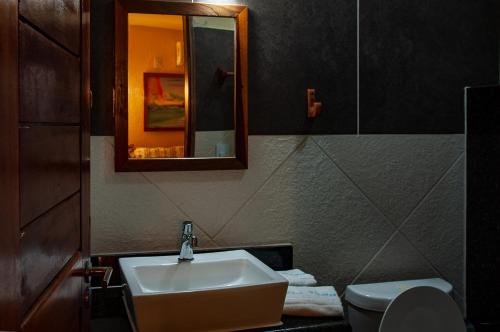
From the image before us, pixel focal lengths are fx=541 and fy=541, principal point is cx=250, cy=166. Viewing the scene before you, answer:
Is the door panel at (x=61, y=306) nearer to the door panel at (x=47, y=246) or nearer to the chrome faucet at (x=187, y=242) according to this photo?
the door panel at (x=47, y=246)

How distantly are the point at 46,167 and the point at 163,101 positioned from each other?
1226 mm

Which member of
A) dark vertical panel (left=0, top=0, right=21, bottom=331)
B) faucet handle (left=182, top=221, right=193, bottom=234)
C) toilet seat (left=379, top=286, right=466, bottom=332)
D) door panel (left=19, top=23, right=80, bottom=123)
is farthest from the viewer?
faucet handle (left=182, top=221, right=193, bottom=234)

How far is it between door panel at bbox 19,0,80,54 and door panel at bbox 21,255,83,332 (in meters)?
0.41

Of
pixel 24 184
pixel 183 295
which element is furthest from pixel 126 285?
pixel 24 184

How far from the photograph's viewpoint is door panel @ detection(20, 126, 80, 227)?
2.36ft

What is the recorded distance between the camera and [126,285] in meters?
1.74

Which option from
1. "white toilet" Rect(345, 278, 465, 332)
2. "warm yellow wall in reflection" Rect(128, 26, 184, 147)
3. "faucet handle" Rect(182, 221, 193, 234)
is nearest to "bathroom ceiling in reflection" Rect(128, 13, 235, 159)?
"warm yellow wall in reflection" Rect(128, 26, 184, 147)

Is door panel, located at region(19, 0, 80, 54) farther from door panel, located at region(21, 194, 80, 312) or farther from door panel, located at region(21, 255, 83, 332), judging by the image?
door panel, located at region(21, 255, 83, 332)

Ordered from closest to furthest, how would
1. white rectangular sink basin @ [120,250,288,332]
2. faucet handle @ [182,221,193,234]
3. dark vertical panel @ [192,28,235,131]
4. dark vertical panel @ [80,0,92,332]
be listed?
1. dark vertical panel @ [80,0,92,332]
2. white rectangular sink basin @ [120,250,288,332]
3. faucet handle @ [182,221,193,234]
4. dark vertical panel @ [192,28,235,131]

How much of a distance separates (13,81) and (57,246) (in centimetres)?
40

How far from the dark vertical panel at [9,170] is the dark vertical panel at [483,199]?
2188mm

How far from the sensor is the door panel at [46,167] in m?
0.72

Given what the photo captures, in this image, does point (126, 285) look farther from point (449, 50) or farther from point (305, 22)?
point (449, 50)

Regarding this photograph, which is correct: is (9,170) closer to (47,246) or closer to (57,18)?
(47,246)
